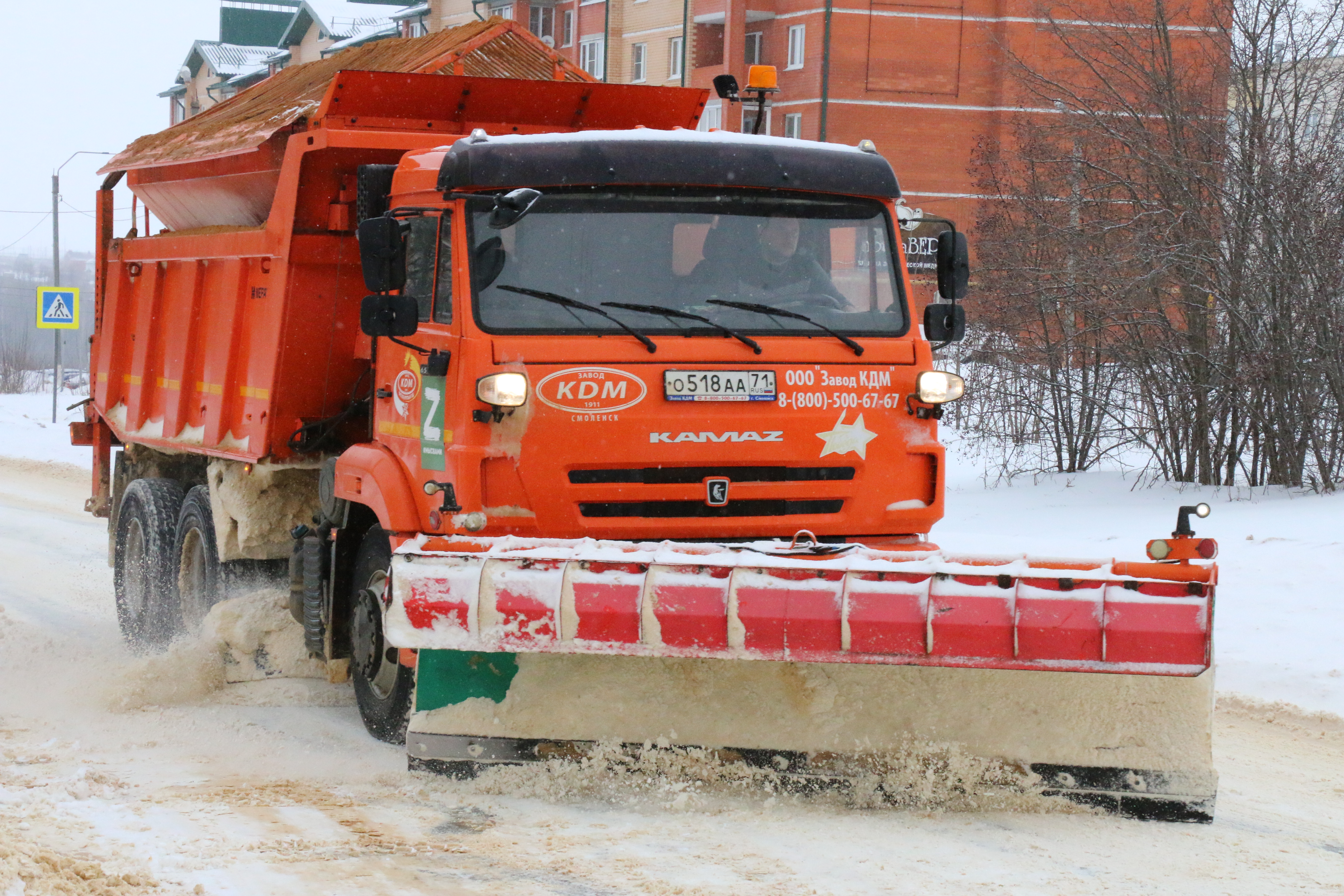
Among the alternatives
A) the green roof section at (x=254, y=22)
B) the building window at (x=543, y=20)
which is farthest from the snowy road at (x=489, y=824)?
→ the green roof section at (x=254, y=22)

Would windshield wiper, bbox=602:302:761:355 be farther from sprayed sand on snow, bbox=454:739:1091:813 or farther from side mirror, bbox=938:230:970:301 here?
sprayed sand on snow, bbox=454:739:1091:813

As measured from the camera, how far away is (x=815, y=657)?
482 centimetres

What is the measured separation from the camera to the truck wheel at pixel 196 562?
8.20 meters

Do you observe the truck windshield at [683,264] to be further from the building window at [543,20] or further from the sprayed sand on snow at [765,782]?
the building window at [543,20]

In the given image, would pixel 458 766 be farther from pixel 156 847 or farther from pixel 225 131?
pixel 225 131

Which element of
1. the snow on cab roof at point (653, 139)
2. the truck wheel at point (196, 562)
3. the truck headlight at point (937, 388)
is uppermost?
the snow on cab roof at point (653, 139)

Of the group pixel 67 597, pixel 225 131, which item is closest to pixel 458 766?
pixel 225 131

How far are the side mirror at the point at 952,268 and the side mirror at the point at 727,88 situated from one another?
4.75 feet

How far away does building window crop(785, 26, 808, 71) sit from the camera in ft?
133

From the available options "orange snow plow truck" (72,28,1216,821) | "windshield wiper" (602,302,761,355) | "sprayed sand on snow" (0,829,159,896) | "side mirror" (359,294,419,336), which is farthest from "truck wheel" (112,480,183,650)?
"sprayed sand on snow" (0,829,159,896)

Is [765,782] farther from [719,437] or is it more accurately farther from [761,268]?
[761,268]

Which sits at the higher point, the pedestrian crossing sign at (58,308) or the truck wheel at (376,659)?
the pedestrian crossing sign at (58,308)

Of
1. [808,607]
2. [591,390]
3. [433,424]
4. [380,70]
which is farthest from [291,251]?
[808,607]

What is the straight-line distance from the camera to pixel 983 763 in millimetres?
5172
